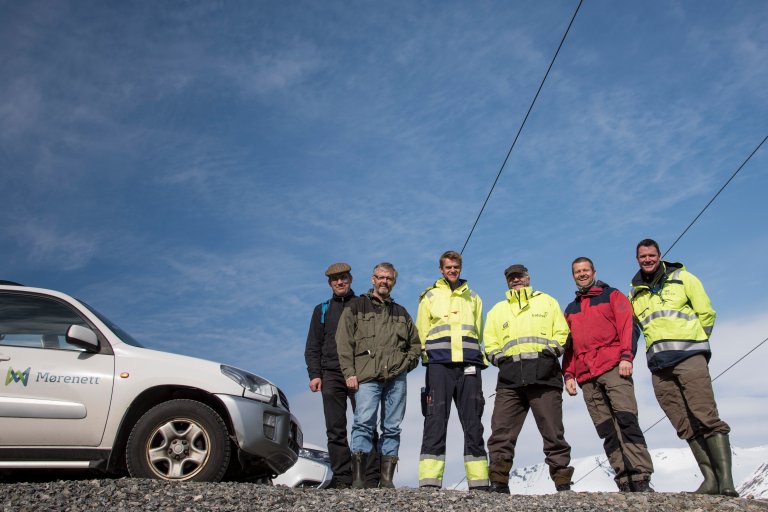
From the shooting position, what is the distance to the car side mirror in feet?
18.5

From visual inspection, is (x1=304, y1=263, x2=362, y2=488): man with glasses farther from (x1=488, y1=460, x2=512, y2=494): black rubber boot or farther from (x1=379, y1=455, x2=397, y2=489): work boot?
(x1=488, y1=460, x2=512, y2=494): black rubber boot

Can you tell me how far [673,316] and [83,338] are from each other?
5.13 m

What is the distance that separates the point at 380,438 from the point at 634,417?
229cm

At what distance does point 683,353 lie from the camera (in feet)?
21.8

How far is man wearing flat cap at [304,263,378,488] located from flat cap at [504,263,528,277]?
1579 mm

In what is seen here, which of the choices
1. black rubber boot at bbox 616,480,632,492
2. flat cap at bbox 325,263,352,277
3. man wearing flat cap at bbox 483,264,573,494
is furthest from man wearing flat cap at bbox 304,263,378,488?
black rubber boot at bbox 616,480,632,492

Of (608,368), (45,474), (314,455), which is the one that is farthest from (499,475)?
(45,474)

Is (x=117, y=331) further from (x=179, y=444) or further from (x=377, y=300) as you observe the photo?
(x=377, y=300)

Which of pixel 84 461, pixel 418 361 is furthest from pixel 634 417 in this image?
pixel 84 461

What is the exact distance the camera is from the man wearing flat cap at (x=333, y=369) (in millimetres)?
6891

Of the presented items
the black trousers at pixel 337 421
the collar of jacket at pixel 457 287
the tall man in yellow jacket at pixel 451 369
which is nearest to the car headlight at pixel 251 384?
the black trousers at pixel 337 421

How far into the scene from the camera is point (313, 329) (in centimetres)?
732

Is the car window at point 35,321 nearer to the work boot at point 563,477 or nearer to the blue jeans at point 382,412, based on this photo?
the blue jeans at point 382,412

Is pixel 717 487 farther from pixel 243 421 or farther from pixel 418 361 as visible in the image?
pixel 243 421
